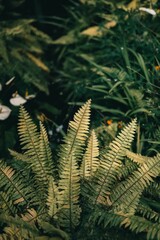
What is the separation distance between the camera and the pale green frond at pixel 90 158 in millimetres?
1846

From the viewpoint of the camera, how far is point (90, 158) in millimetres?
1871

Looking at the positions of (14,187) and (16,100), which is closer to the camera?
(14,187)

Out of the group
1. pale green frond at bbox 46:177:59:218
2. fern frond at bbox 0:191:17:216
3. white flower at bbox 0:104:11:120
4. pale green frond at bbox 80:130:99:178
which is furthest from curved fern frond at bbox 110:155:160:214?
white flower at bbox 0:104:11:120

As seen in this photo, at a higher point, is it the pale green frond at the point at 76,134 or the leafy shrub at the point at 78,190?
the pale green frond at the point at 76,134

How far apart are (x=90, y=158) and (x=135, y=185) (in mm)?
314

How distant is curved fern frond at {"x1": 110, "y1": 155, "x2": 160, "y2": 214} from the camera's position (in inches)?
67.2

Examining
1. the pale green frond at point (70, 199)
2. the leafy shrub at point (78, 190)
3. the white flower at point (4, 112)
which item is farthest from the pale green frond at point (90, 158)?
the white flower at point (4, 112)

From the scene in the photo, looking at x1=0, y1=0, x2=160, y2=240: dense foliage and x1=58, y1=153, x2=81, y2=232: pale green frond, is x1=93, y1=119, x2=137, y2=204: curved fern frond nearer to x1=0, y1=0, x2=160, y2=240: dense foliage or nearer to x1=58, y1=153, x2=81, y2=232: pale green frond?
x1=0, y1=0, x2=160, y2=240: dense foliage

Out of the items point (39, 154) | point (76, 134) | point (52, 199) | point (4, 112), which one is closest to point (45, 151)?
point (39, 154)

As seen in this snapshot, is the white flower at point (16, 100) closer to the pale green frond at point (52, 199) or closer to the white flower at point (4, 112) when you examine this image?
the white flower at point (4, 112)

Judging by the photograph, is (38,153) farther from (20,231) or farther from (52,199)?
(20,231)

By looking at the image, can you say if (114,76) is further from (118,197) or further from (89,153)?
(118,197)

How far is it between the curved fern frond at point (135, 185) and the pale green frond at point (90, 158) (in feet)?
0.64

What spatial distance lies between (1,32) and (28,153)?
1635 millimetres
